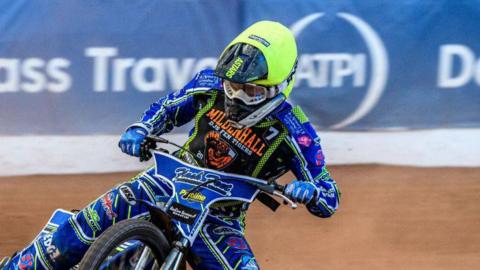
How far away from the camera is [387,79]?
360 inches

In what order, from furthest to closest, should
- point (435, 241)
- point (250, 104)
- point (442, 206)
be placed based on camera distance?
point (442, 206) < point (435, 241) < point (250, 104)

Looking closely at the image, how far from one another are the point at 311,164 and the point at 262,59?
2.13 ft

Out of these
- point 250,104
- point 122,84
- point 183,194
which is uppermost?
point 250,104

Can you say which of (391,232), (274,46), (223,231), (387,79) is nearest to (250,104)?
(274,46)

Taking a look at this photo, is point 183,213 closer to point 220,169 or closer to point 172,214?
point 172,214

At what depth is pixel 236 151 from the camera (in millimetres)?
4949

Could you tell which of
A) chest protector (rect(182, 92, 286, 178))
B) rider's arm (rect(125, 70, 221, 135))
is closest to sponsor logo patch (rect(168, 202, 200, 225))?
chest protector (rect(182, 92, 286, 178))

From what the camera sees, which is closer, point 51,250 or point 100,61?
point 51,250

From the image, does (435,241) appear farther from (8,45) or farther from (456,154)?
(8,45)

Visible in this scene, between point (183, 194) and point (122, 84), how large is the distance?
Answer: 406 centimetres

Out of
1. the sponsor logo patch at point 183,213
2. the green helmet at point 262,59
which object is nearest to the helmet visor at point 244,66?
the green helmet at point 262,59

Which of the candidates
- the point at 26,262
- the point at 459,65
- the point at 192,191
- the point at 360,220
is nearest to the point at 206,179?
the point at 192,191

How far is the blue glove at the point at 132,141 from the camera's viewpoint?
4.95 meters

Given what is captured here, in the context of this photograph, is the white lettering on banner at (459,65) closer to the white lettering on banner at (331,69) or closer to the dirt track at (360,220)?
the white lettering on banner at (331,69)
